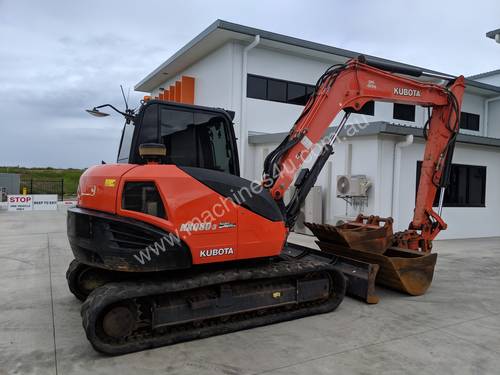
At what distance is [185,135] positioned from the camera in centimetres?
502

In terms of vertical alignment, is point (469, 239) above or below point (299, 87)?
below

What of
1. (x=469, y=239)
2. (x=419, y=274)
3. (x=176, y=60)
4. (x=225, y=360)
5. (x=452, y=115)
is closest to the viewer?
(x=225, y=360)

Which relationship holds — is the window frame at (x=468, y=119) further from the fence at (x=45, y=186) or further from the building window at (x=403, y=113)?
the fence at (x=45, y=186)

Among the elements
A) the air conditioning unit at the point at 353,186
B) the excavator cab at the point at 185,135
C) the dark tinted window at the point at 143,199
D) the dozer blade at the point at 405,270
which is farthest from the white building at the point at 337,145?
the dark tinted window at the point at 143,199

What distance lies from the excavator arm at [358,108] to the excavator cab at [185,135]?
731 mm

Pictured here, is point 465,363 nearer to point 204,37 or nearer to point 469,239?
point 469,239

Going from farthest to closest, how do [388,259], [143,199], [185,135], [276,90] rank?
1. [276,90]
2. [388,259]
3. [185,135]
4. [143,199]

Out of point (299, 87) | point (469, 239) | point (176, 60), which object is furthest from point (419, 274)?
point (176, 60)

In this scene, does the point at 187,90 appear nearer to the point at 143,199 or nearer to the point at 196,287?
the point at 143,199

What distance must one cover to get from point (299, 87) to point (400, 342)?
1183cm

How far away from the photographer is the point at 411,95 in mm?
6656

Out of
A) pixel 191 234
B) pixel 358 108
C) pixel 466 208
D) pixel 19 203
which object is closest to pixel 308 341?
pixel 191 234

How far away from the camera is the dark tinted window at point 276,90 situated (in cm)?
1456

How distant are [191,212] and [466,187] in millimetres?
11333
